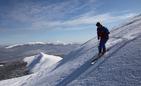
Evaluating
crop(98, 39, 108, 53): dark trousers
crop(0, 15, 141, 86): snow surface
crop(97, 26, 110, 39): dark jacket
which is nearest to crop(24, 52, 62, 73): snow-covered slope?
crop(0, 15, 141, 86): snow surface

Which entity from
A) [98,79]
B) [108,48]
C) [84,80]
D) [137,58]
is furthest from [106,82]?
[108,48]

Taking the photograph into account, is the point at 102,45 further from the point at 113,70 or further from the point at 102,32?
the point at 113,70

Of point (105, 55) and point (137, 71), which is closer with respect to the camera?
point (137, 71)

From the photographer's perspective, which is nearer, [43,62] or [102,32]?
[102,32]

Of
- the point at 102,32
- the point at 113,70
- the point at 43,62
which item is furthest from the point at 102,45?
the point at 43,62

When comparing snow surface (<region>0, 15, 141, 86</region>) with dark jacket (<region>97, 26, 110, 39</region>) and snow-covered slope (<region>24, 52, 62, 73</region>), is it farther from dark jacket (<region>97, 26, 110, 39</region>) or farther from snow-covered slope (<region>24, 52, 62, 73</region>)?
snow-covered slope (<region>24, 52, 62, 73</region>)

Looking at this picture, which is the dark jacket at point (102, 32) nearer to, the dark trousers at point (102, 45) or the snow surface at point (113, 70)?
the dark trousers at point (102, 45)

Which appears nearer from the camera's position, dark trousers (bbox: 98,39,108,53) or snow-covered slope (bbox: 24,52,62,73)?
dark trousers (bbox: 98,39,108,53)

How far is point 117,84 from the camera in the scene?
1310cm

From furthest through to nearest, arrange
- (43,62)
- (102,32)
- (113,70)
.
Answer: (43,62), (102,32), (113,70)

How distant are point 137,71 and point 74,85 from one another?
4.86m

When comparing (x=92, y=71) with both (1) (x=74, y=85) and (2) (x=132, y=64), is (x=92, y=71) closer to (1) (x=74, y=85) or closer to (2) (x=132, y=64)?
(1) (x=74, y=85)

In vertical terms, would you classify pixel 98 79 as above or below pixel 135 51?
below

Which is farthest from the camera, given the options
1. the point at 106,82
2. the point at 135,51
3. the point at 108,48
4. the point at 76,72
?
the point at 108,48
